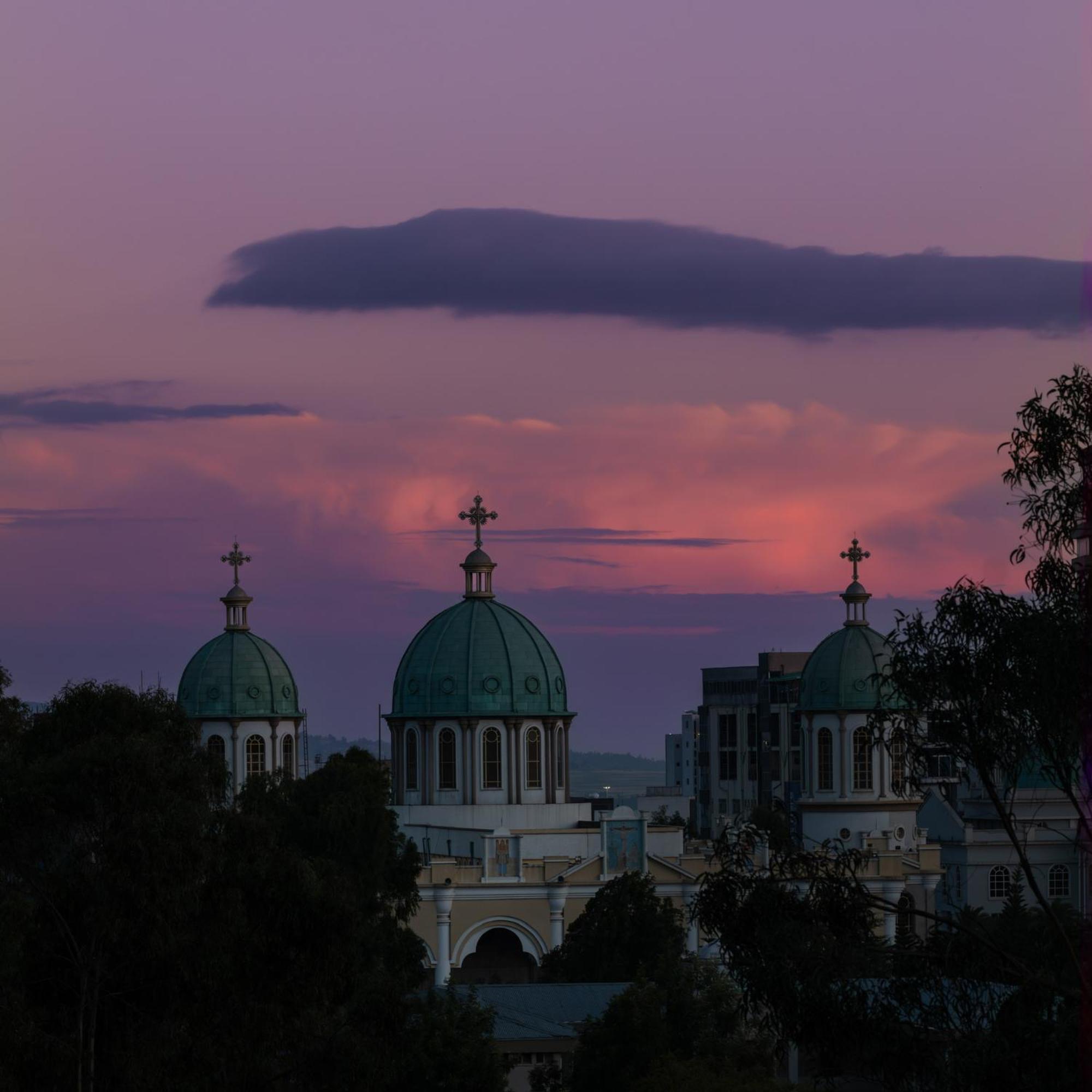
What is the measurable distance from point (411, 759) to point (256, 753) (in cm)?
653

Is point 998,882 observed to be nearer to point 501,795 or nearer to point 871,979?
point 501,795

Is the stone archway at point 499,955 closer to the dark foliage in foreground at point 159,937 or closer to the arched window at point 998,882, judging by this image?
Result: the arched window at point 998,882

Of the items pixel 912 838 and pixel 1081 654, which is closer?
pixel 1081 654

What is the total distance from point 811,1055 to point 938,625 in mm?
7116

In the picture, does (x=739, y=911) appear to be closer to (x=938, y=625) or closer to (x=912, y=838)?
(x=938, y=625)

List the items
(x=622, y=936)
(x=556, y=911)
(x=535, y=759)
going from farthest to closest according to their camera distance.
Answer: (x=535, y=759) → (x=556, y=911) → (x=622, y=936)

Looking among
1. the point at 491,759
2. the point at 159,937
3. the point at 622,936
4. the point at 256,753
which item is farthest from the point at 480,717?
the point at 159,937

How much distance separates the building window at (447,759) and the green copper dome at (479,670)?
995 millimetres

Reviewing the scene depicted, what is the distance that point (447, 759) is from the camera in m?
97.2

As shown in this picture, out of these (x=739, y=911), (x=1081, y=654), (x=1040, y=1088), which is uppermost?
(x=1081, y=654)

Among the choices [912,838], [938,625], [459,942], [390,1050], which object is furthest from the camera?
[912,838]

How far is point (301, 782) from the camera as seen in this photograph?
8156cm

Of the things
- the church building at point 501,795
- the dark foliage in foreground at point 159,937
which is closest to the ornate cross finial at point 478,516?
the church building at point 501,795

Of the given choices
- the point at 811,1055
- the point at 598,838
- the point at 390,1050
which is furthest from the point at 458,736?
the point at 811,1055
